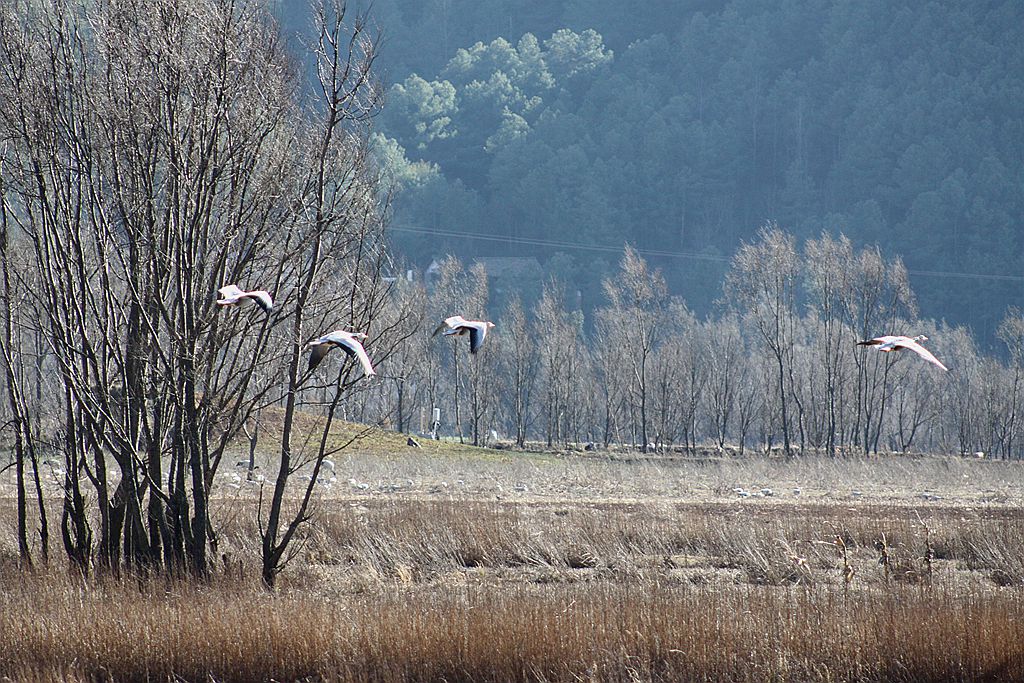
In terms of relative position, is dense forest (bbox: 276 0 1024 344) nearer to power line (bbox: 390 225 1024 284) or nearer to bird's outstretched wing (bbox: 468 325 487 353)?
power line (bbox: 390 225 1024 284)

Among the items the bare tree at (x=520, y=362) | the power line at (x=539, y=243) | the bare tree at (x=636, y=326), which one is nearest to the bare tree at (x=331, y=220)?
the bare tree at (x=520, y=362)

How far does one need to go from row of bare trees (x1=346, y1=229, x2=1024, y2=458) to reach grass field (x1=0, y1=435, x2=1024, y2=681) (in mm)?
35094

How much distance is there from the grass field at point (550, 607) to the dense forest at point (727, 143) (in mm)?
82313

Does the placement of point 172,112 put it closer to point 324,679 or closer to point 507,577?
point 324,679

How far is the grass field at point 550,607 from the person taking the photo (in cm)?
941

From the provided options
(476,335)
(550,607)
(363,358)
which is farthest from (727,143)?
(363,358)

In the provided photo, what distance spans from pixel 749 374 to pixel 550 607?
66894 millimetres

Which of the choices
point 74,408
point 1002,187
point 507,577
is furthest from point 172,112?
point 1002,187

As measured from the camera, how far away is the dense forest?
111 meters

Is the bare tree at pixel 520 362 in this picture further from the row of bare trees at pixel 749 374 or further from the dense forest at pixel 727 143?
the dense forest at pixel 727 143

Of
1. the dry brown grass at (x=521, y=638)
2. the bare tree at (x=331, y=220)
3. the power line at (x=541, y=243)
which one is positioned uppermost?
the power line at (x=541, y=243)

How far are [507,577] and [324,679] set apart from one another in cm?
472

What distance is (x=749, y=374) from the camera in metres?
75.1

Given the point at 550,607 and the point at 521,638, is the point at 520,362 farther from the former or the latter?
the point at 521,638
